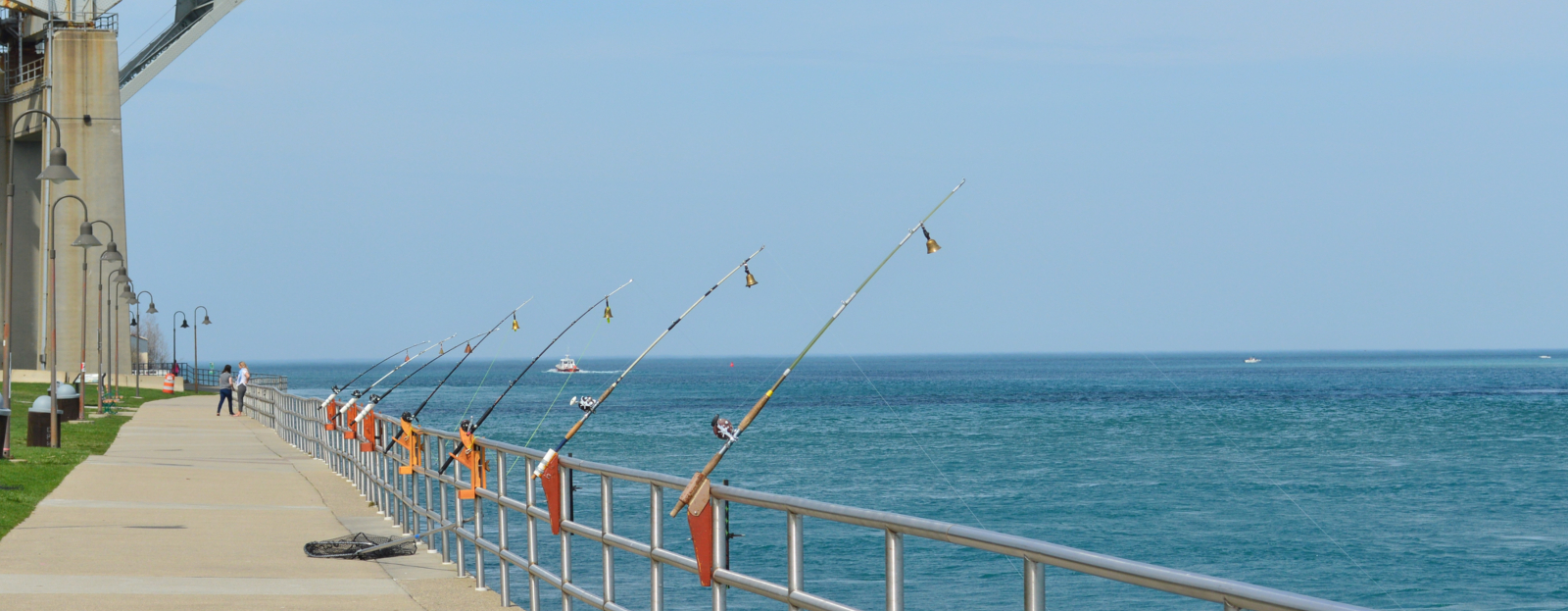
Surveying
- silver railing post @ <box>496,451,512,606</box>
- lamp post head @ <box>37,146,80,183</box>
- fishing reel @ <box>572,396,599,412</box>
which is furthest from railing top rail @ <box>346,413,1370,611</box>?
lamp post head @ <box>37,146,80,183</box>

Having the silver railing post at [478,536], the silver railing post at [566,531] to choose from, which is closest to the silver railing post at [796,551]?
the silver railing post at [566,531]

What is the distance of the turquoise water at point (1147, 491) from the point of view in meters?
23.0

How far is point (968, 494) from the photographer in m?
35.9

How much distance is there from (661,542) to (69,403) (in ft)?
86.8

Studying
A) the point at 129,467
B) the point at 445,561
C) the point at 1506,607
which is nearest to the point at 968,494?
the point at 1506,607

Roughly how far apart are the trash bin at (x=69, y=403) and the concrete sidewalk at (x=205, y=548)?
8511mm

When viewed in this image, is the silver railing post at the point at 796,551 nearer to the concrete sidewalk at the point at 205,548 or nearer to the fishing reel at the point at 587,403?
the concrete sidewalk at the point at 205,548

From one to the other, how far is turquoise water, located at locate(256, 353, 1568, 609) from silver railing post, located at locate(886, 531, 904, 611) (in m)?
9.83

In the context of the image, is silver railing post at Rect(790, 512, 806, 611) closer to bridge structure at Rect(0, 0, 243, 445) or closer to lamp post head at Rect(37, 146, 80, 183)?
lamp post head at Rect(37, 146, 80, 183)

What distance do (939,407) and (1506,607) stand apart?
6462 cm

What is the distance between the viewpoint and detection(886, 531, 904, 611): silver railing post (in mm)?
4609

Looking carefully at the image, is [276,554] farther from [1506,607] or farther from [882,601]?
[1506,607]

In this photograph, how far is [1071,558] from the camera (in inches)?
145

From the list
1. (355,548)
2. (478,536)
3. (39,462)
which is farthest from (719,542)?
(39,462)
